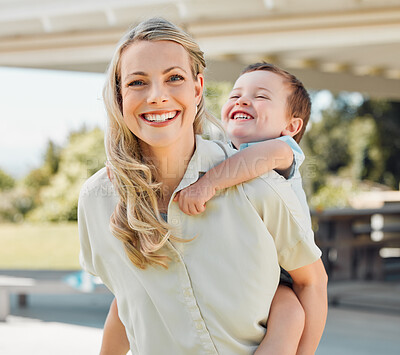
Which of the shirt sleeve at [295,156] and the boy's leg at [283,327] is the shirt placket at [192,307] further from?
the shirt sleeve at [295,156]

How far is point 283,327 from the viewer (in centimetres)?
126

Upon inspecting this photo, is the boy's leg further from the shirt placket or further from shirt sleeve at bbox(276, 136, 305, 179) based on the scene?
shirt sleeve at bbox(276, 136, 305, 179)

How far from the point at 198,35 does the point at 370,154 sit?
51.2 ft

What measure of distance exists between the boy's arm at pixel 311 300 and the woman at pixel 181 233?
14mm

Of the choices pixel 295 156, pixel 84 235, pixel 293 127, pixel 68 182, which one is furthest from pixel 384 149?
pixel 84 235

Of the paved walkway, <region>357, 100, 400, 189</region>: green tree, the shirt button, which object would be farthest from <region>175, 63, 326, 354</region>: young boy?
<region>357, 100, 400, 189</region>: green tree

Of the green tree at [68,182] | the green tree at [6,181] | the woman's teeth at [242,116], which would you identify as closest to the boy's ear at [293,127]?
the woman's teeth at [242,116]

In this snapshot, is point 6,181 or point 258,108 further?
point 6,181

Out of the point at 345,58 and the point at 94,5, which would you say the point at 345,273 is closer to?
the point at 345,58

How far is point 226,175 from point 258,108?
446 mm

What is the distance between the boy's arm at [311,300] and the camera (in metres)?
1.31

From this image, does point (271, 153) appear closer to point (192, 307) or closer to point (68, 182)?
point (192, 307)

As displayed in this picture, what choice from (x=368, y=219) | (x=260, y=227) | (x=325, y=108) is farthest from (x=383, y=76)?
(x=325, y=108)

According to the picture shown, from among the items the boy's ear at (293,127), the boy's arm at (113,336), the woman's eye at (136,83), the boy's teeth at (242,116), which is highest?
the woman's eye at (136,83)
